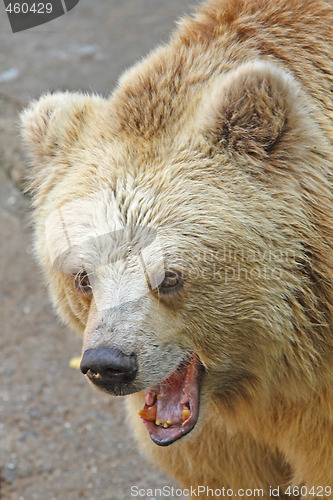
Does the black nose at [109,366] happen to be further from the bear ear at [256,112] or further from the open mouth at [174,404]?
the bear ear at [256,112]

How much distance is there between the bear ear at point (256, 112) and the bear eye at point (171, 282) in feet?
1.97

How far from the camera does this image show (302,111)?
3.00 meters

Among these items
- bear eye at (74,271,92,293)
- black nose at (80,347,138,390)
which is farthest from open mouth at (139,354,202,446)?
bear eye at (74,271,92,293)

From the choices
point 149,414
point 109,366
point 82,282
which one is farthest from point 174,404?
point 82,282

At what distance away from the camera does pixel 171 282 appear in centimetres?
299

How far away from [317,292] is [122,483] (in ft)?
8.47

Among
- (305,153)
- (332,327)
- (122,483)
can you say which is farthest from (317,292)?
(122,483)

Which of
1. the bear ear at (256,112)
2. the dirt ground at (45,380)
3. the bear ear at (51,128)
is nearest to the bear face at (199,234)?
the bear ear at (256,112)

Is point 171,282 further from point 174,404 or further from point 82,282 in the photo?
point 174,404

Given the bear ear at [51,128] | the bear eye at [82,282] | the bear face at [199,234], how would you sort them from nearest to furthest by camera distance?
the bear face at [199,234]
the bear eye at [82,282]
the bear ear at [51,128]

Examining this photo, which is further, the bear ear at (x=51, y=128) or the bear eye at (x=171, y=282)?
the bear ear at (x=51, y=128)

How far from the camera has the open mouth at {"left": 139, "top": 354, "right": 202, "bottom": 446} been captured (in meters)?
3.27

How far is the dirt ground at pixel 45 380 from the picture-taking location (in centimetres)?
504

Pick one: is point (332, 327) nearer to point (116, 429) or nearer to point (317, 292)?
point (317, 292)
